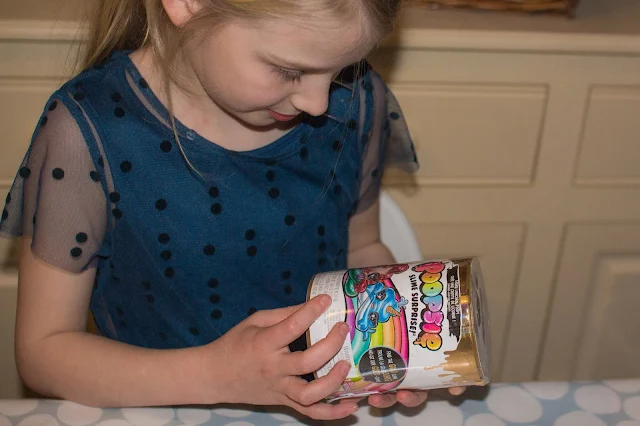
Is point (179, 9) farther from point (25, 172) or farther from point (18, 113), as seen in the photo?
point (18, 113)

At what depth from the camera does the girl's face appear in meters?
0.64

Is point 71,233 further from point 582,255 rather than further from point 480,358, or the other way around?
point 582,255

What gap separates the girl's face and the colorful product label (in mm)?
189

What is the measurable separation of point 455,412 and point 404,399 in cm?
7

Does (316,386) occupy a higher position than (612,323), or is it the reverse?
(316,386)

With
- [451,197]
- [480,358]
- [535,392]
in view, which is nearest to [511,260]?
[451,197]

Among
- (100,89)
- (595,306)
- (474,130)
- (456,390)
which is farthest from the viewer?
(595,306)

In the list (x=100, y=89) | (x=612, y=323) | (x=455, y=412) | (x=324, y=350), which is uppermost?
(x=100, y=89)

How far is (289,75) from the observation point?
0.69 meters

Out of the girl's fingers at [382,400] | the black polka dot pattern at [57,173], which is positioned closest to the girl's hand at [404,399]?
the girl's fingers at [382,400]

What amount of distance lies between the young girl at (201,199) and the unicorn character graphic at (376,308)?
0.02 m

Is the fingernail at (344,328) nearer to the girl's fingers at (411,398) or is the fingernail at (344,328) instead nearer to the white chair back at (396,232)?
the girl's fingers at (411,398)

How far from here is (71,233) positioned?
0.77 meters

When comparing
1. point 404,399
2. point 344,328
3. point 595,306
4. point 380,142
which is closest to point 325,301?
point 344,328
